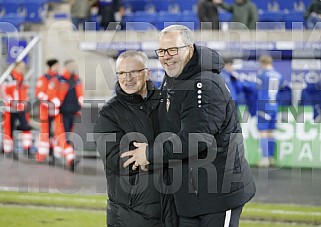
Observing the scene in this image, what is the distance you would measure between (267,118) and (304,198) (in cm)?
268

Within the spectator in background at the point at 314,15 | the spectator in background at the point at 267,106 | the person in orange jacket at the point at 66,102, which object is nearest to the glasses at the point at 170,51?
the spectator in background at the point at 267,106

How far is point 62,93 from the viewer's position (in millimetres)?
13039

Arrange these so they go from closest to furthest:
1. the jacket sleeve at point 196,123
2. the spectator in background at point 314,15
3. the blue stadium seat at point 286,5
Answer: the jacket sleeve at point 196,123, the spectator in background at point 314,15, the blue stadium seat at point 286,5

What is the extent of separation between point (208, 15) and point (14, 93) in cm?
432

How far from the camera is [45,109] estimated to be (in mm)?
13555

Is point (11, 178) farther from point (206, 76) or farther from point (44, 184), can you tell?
point (206, 76)

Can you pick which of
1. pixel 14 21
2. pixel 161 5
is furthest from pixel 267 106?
pixel 14 21

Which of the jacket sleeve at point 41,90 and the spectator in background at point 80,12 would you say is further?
the spectator in background at point 80,12

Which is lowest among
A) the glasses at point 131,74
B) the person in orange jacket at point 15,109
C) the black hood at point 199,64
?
the person in orange jacket at point 15,109

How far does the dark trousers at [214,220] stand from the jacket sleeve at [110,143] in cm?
48

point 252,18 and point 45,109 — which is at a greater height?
point 252,18

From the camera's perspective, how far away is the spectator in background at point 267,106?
1240 cm

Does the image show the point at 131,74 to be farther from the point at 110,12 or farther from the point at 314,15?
the point at 110,12

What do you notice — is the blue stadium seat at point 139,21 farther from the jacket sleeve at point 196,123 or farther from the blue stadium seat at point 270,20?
the jacket sleeve at point 196,123
